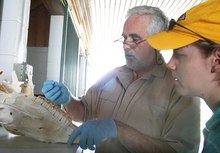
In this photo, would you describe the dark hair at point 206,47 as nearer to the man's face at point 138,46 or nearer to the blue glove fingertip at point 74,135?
the blue glove fingertip at point 74,135

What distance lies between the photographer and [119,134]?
3.81ft

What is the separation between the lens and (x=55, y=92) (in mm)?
1499

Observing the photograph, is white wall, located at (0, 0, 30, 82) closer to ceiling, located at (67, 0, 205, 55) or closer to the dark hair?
the dark hair

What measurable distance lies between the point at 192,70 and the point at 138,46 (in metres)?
0.71

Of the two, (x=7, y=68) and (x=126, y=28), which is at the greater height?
(x=126, y=28)

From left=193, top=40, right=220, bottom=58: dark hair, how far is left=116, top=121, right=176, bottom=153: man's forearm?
511 millimetres

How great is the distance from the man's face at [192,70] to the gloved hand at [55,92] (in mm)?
782

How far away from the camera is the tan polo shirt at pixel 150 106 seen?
4.26ft

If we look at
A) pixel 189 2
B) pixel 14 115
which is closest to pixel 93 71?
pixel 189 2

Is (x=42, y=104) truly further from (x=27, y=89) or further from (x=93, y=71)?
(x=93, y=71)

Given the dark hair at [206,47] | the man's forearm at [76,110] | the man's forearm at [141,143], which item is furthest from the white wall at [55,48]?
the dark hair at [206,47]

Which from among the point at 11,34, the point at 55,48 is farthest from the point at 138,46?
the point at 55,48

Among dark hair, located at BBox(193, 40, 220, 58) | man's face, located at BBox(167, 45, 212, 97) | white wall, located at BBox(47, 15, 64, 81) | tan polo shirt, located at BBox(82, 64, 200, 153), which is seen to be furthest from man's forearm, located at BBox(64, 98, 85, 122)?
white wall, located at BBox(47, 15, 64, 81)

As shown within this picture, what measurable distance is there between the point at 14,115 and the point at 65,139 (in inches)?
9.7
